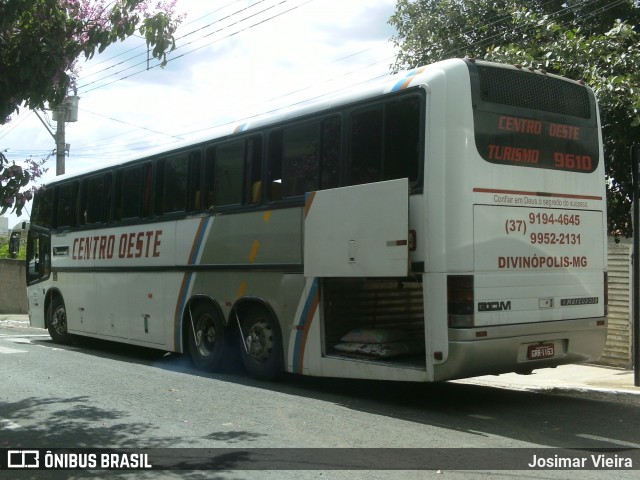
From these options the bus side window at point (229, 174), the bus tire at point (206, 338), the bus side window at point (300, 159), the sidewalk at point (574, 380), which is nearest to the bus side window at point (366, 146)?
the bus side window at point (300, 159)

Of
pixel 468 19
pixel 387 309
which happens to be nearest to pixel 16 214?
pixel 387 309

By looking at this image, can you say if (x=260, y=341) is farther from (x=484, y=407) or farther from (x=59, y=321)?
(x=59, y=321)

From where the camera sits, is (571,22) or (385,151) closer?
(385,151)

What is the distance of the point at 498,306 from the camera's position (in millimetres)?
7711

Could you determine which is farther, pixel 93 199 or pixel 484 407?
pixel 93 199

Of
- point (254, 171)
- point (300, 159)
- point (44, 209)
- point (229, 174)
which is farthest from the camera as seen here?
point (44, 209)

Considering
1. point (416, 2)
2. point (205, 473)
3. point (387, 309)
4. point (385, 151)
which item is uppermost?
point (416, 2)

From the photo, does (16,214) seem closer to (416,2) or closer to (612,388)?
(612,388)

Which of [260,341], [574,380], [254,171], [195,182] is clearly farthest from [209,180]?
[574,380]

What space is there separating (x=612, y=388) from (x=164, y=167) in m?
7.37

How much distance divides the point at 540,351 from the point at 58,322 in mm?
10948

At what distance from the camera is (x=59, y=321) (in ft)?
51.5

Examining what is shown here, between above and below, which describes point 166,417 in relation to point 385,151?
below

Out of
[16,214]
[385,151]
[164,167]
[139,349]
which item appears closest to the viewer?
[16,214]
